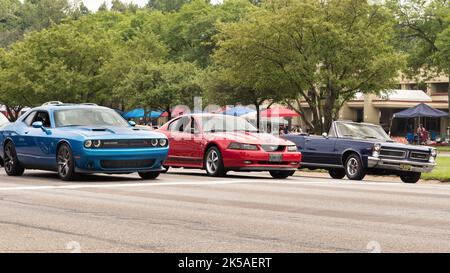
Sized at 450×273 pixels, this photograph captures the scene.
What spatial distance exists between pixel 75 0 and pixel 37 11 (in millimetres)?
9177

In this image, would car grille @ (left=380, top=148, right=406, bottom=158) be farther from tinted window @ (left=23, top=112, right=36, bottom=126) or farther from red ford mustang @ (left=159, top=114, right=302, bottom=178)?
tinted window @ (left=23, top=112, right=36, bottom=126)

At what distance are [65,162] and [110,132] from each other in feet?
3.39

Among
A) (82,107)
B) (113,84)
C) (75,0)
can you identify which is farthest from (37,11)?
(82,107)

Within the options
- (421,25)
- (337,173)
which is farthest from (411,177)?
(421,25)

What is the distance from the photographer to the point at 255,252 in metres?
7.19

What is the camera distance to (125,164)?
15594 mm

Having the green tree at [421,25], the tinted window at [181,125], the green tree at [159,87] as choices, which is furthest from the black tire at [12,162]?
the green tree at [421,25]

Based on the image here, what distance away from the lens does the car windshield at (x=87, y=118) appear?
16688 mm

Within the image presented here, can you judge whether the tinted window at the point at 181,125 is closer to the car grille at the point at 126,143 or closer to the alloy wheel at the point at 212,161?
the alloy wheel at the point at 212,161

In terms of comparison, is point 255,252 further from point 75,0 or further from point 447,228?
point 75,0

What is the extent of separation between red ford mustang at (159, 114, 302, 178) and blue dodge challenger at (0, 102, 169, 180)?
185cm

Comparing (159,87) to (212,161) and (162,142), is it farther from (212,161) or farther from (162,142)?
(162,142)

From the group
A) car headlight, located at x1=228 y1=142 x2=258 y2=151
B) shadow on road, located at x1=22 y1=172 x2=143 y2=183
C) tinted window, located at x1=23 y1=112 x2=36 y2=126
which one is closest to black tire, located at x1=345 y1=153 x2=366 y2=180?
car headlight, located at x1=228 y1=142 x2=258 y2=151

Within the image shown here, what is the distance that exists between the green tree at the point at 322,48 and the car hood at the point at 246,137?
20.8 m
